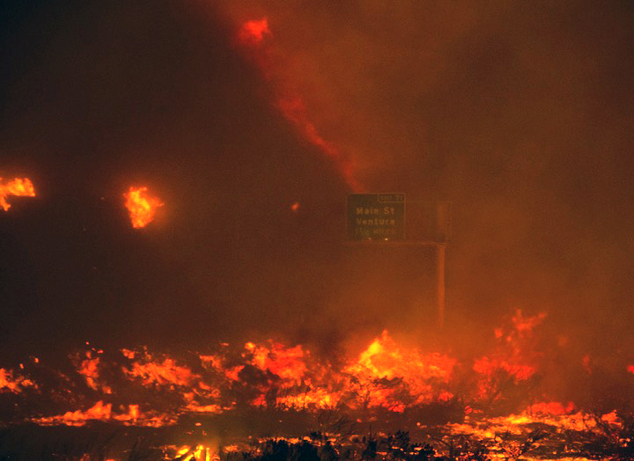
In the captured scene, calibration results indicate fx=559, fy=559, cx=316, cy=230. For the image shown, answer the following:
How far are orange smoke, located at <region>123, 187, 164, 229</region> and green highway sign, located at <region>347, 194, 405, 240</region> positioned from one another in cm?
564

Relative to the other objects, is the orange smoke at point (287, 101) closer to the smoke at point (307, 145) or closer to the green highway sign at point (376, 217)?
the smoke at point (307, 145)

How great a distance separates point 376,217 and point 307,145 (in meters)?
3.83

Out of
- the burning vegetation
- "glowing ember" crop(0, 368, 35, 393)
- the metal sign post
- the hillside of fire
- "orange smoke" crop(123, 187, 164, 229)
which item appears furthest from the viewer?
"orange smoke" crop(123, 187, 164, 229)

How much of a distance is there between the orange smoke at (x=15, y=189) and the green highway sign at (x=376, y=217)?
864 cm

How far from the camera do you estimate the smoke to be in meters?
14.6

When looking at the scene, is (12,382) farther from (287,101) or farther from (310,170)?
(287,101)

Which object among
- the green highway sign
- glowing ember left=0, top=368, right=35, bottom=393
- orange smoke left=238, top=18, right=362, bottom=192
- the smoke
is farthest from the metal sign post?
glowing ember left=0, top=368, right=35, bottom=393

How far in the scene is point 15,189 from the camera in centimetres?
1471

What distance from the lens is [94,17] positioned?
15375mm

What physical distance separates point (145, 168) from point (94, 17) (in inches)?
173

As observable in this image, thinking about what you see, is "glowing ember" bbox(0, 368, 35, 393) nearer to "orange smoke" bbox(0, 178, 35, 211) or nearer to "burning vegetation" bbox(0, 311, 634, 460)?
"burning vegetation" bbox(0, 311, 634, 460)

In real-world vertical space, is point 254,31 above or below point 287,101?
above

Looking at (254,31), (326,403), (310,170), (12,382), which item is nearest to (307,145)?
(310,170)

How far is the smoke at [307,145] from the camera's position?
47.9ft
